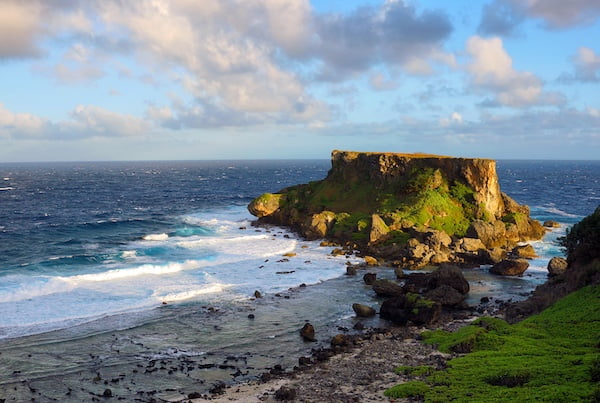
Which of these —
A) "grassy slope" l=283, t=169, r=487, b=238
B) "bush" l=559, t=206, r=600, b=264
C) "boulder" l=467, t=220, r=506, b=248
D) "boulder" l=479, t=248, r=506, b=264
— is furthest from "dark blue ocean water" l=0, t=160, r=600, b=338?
"bush" l=559, t=206, r=600, b=264

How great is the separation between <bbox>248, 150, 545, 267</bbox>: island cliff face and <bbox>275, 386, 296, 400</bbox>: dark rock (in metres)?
31.0

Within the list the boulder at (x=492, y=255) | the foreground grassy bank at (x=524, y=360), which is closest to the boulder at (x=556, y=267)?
the boulder at (x=492, y=255)

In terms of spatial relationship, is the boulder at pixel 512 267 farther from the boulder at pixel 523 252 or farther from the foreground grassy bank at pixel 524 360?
the foreground grassy bank at pixel 524 360

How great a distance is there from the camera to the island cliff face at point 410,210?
56.2 meters

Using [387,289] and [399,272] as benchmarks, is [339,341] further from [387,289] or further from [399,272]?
[399,272]

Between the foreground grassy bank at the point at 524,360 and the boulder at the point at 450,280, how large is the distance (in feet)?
34.9

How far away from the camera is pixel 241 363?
96.0ft

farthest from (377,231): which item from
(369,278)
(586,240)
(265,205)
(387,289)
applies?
(586,240)

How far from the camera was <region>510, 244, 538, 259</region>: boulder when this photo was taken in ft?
180

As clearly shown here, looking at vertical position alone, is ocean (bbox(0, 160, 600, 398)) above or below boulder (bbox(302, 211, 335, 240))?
below

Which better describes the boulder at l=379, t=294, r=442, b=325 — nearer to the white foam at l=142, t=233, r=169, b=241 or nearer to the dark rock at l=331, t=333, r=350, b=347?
the dark rock at l=331, t=333, r=350, b=347

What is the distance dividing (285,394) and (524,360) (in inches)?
472

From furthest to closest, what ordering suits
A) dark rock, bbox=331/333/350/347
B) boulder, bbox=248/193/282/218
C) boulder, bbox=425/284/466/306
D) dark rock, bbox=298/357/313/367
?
boulder, bbox=248/193/282/218 < boulder, bbox=425/284/466/306 < dark rock, bbox=331/333/350/347 < dark rock, bbox=298/357/313/367

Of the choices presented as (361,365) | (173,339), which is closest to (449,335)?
(361,365)
